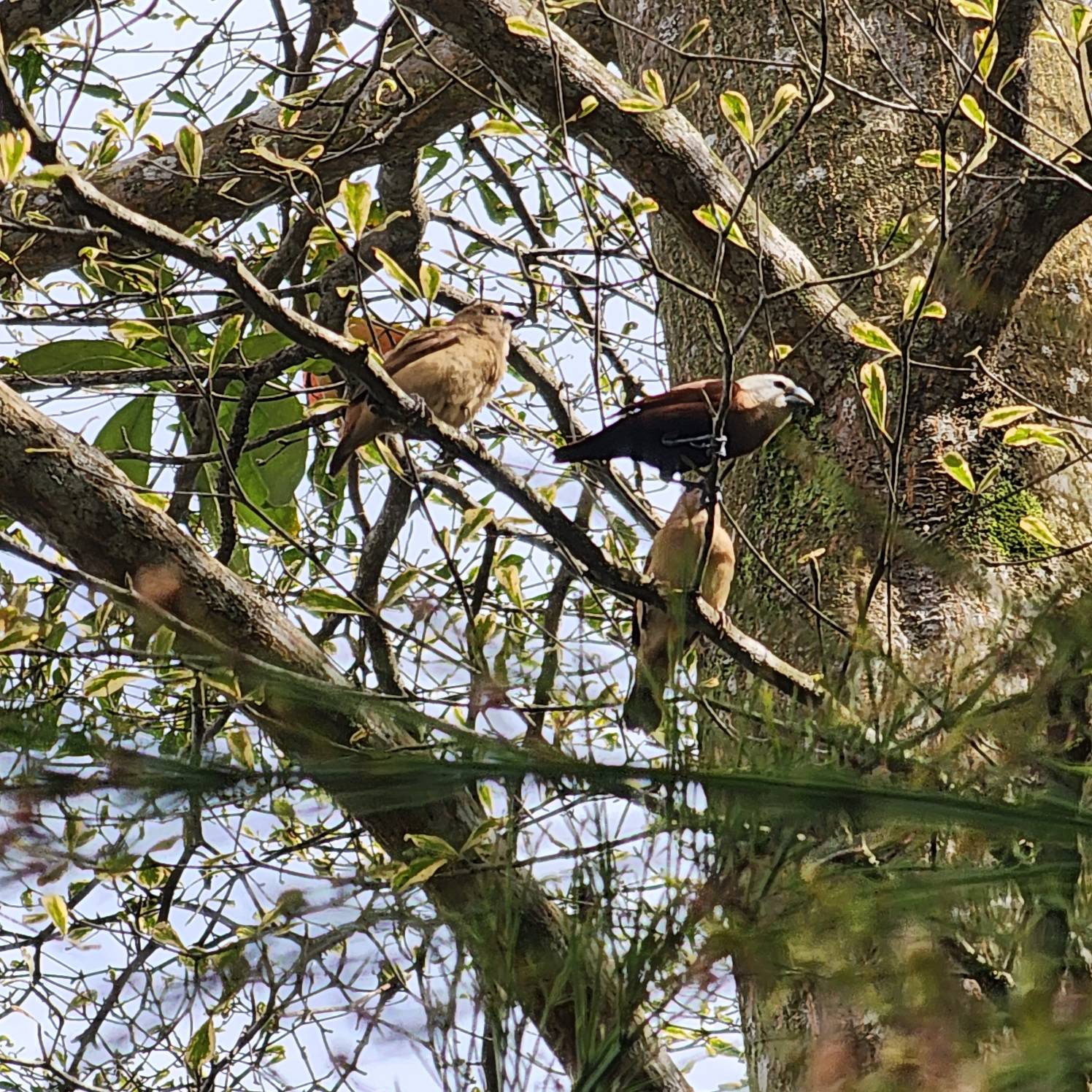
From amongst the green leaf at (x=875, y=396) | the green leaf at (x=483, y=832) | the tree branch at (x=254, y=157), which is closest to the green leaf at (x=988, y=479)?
the green leaf at (x=875, y=396)

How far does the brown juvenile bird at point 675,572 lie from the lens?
1345mm

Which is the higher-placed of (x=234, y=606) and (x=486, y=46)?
(x=486, y=46)

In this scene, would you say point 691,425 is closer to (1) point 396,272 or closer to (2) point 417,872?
(1) point 396,272

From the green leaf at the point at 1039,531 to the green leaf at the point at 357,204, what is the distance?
1.08 metres

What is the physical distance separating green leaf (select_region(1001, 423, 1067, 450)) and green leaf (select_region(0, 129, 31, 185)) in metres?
1.41

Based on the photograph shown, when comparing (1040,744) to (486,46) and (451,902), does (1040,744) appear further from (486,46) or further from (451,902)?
(486,46)

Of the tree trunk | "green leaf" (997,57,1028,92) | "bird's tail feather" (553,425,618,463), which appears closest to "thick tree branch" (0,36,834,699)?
the tree trunk

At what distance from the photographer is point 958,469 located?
2006 mm

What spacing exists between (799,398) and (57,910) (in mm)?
1373

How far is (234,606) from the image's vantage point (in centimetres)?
220

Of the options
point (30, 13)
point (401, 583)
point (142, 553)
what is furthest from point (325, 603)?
point (30, 13)

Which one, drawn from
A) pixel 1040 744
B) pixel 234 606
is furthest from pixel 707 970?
pixel 234 606

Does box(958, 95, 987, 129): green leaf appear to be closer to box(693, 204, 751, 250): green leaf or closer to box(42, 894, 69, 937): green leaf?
box(693, 204, 751, 250): green leaf

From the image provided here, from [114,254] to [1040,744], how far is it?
2145 millimetres
